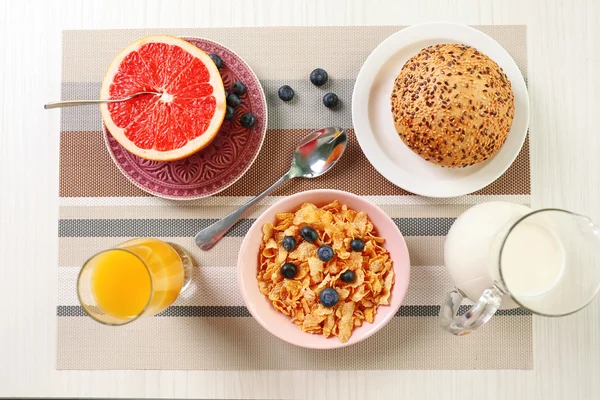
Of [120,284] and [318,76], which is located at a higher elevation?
[318,76]

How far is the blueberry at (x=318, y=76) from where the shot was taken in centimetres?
111

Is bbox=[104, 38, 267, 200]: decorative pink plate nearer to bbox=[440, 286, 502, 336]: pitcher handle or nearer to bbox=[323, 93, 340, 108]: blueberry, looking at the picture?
bbox=[323, 93, 340, 108]: blueberry

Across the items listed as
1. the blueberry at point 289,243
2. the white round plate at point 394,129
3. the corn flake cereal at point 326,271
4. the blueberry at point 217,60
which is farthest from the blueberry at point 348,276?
the blueberry at point 217,60

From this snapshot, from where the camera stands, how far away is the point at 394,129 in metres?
1.12

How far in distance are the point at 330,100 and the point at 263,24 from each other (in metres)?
0.24

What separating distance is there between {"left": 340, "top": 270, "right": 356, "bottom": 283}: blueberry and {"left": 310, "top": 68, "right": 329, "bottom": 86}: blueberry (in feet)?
1.35

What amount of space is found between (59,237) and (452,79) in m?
0.90

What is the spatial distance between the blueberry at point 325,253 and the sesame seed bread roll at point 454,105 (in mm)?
271

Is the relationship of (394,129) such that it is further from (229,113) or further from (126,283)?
(126,283)
